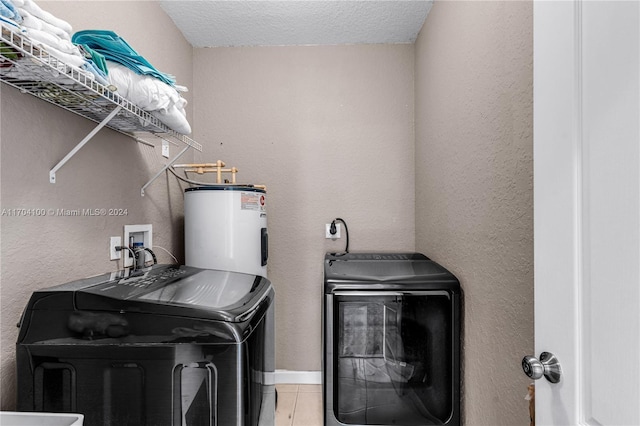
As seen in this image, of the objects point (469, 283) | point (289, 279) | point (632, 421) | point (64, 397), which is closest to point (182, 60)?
point (289, 279)

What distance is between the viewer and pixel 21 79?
902mm

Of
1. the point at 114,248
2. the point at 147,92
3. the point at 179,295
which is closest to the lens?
the point at 179,295

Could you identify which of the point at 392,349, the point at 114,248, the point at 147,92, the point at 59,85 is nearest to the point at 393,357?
the point at 392,349

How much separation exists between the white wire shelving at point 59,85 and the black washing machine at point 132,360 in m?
0.58

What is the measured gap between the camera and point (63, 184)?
1162 millimetres

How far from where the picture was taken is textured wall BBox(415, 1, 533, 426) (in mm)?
985

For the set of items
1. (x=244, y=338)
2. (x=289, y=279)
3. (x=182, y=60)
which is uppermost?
(x=182, y=60)

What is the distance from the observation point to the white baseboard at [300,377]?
7.58 ft

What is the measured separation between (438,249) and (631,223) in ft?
4.44

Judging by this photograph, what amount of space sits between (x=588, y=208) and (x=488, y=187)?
0.65m

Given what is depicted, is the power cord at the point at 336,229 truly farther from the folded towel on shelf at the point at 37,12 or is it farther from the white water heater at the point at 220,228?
the folded towel on shelf at the point at 37,12

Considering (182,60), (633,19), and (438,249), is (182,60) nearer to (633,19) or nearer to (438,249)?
(438,249)

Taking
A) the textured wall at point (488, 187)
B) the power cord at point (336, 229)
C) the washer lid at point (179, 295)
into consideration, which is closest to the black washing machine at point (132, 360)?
the washer lid at point (179, 295)

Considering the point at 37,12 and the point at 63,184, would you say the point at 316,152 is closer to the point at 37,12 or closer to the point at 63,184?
the point at 63,184
